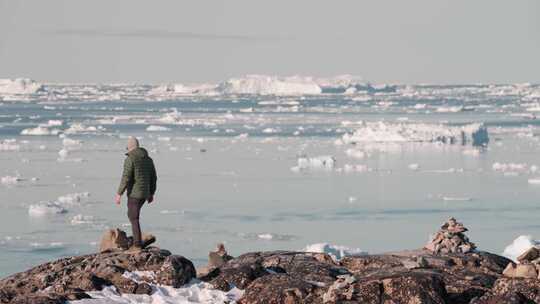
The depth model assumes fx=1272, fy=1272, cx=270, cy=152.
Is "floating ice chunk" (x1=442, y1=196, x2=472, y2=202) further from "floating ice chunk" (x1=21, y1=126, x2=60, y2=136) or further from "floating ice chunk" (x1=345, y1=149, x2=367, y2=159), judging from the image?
"floating ice chunk" (x1=21, y1=126, x2=60, y2=136)

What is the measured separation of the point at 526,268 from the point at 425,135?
45250 millimetres

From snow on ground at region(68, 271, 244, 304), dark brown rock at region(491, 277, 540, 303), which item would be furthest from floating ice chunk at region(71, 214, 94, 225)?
dark brown rock at region(491, 277, 540, 303)

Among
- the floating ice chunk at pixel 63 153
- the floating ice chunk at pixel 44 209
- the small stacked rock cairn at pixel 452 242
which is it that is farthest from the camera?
the floating ice chunk at pixel 63 153

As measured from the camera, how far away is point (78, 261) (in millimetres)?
13125

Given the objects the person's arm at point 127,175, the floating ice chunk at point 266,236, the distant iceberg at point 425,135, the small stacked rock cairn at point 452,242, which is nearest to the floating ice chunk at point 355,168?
the distant iceberg at point 425,135

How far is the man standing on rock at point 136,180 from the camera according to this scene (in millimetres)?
13328

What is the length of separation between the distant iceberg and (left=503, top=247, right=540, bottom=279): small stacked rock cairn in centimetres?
4174

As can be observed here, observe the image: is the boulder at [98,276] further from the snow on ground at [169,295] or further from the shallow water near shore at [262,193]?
the shallow water near shore at [262,193]

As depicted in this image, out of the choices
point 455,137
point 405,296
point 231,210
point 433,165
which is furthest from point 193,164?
point 405,296

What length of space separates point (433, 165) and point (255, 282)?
32.3 meters

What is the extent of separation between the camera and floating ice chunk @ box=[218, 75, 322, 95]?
155125mm

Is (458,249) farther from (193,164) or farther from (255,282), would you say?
(193,164)

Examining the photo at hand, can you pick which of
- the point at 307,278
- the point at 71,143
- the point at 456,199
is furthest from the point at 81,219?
the point at 71,143

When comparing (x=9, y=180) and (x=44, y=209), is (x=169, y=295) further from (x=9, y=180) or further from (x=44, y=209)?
(x=9, y=180)
